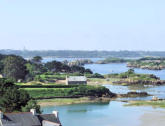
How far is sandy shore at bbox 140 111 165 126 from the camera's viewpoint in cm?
5394

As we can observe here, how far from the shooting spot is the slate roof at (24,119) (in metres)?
31.8

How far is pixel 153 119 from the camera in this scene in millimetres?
56781

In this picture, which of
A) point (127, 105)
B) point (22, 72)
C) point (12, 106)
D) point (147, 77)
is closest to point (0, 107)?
point (12, 106)

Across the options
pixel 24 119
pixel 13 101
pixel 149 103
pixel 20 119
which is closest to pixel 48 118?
pixel 24 119

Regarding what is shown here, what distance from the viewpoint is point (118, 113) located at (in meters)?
61.8

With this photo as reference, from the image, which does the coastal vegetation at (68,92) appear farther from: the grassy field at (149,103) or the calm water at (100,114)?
the grassy field at (149,103)

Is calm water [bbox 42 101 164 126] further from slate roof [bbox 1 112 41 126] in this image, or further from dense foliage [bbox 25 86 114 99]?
slate roof [bbox 1 112 41 126]

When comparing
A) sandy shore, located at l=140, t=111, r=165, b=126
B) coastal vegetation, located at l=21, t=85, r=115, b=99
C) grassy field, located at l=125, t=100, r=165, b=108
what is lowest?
grassy field, located at l=125, t=100, r=165, b=108

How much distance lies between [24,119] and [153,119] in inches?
1069

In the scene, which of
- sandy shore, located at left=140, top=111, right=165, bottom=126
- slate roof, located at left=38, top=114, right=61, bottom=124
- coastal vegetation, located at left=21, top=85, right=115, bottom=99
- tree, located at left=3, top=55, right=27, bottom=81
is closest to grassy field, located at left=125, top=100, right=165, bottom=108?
sandy shore, located at left=140, top=111, right=165, bottom=126

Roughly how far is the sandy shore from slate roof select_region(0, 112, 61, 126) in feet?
72.7

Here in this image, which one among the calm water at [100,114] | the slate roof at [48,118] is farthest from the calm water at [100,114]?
the slate roof at [48,118]

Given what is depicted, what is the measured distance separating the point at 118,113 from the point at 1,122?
32353 millimetres

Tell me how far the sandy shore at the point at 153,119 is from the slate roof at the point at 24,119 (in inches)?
872
